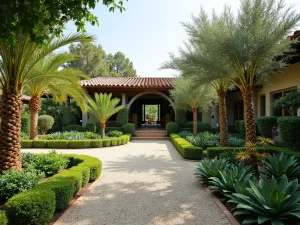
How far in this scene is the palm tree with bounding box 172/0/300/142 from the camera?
6723 mm

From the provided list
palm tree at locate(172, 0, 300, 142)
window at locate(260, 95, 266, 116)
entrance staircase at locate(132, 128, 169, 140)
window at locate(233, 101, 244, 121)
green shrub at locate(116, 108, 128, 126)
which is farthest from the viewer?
window at locate(233, 101, 244, 121)

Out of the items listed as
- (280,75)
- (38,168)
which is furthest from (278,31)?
(38,168)

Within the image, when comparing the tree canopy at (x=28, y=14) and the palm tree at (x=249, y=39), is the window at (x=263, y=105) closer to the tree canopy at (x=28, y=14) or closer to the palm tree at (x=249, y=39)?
the palm tree at (x=249, y=39)

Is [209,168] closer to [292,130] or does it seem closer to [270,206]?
[270,206]

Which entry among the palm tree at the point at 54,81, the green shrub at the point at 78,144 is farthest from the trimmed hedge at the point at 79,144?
the palm tree at the point at 54,81

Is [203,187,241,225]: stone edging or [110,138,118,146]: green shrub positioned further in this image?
[110,138,118,146]: green shrub

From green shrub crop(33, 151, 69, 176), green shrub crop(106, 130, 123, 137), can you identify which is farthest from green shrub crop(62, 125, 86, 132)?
green shrub crop(33, 151, 69, 176)

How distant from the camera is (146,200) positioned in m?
4.62

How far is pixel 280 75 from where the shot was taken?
1107 centimetres

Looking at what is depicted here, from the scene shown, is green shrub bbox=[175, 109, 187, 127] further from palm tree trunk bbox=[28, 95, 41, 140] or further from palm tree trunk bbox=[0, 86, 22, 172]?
palm tree trunk bbox=[0, 86, 22, 172]

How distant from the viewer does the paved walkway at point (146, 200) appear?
12.3ft

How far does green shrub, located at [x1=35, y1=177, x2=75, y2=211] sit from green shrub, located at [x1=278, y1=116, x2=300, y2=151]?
720cm

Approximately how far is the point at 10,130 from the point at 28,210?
2.77 m

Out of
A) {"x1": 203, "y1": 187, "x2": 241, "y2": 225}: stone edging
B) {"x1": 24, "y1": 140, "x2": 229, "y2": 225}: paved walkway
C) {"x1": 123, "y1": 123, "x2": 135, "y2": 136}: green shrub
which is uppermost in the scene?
{"x1": 123, "y1": 123, "x2": 135, "y2": 136}: green shrub
